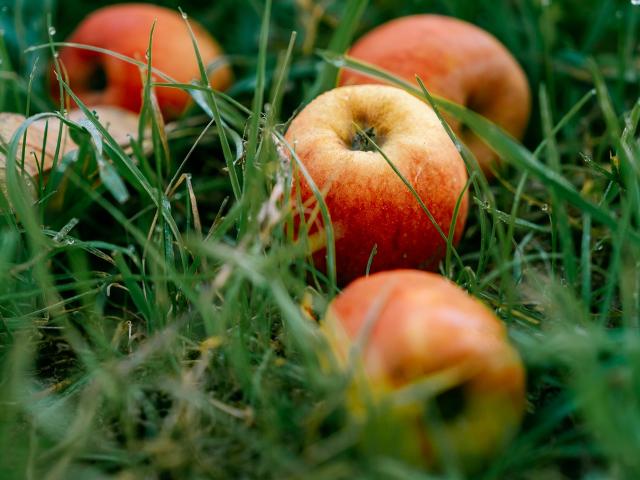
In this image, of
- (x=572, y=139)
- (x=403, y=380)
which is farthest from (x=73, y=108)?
(x=403, y=380)

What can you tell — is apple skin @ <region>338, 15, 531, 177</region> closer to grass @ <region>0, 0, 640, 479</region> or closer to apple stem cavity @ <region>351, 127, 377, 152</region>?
grass @ <region>0, 0, 640, 479</region>

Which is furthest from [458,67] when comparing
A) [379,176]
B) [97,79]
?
[97,79]

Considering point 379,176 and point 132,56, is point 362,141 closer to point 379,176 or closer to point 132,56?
point 379,176

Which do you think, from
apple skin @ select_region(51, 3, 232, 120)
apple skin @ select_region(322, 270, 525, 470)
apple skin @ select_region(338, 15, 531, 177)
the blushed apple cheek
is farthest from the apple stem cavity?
the blushed apple cheek

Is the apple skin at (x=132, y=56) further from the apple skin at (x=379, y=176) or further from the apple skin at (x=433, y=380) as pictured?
the apple skin at (x=433, y=380)

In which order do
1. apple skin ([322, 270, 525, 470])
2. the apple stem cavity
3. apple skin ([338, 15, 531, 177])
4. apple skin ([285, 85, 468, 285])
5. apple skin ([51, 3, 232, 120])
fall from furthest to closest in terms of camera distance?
apple skin ([51, 3, 232, 120]) < apple skin ([338, 15, 531, 177]) < the apple stem cavity < apple skin ([285, 85, 468, 285]) < apple skin ([322, 270, 525, 470])

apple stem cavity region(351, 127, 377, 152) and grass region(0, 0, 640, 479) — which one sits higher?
apple stem cavity region(351, 127, 377, 152)

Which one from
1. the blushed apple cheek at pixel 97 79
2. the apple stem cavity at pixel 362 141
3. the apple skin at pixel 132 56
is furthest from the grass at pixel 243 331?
the blushed apple cheek at pixel 97 79

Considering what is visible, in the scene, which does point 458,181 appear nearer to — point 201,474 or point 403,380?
point 403,380
